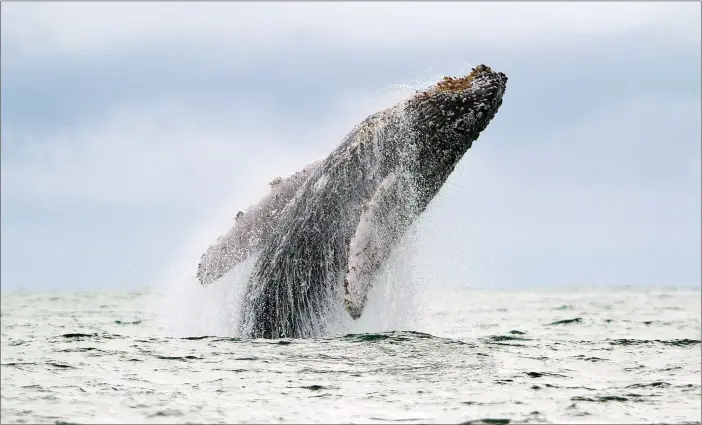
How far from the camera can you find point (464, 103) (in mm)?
12023

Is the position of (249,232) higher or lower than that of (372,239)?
higher

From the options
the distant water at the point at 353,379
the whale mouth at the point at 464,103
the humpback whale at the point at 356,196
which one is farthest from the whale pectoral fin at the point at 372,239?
the whale mouth at the point at 464,103

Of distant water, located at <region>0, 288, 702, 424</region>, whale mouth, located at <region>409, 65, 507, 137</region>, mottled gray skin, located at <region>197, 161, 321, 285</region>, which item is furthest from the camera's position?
mottled gray skin, located at <region>197, 161, 321, 285</region>

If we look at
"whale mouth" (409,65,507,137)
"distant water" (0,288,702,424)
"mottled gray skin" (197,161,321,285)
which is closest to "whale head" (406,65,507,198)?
"whale mouth" (409,65,507,137)

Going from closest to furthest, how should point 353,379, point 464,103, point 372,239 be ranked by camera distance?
point 353,379, point 372,239, point 464,103

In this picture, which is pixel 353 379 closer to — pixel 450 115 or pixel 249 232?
pixel 249 232

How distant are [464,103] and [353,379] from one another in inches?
178

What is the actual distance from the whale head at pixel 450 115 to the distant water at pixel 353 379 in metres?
1.94

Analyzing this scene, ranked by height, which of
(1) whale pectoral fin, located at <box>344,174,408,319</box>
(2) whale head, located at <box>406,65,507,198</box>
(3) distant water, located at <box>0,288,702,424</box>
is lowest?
(3) distant water, located at <box>0,288,702,424</box>

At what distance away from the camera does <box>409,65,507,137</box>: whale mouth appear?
12.0 metres

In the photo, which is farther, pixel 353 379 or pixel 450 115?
pixel 450 115

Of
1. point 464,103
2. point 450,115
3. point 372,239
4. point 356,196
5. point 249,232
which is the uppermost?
point 464,103

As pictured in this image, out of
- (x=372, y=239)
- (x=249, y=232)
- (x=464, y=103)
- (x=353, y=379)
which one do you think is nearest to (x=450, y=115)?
(x=464, y=103)

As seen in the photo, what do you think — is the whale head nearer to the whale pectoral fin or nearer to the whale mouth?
the whale mouth
